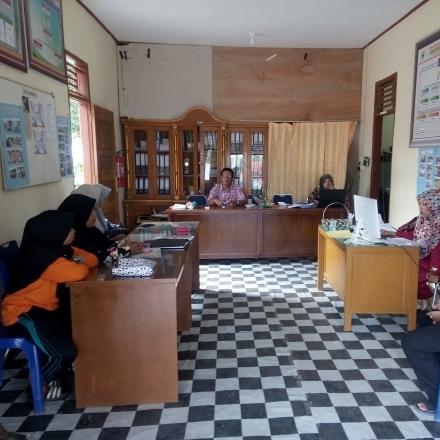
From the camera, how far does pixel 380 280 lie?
3.25 metres

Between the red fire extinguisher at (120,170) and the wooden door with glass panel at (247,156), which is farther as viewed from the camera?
the wooden door with glass panel at (247,156)

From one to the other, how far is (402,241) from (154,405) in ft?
7.69

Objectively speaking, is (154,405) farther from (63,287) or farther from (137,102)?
(137,102)

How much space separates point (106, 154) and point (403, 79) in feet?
13.0

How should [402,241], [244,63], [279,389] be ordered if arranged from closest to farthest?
[279,389] < [402,241] < [244,63]

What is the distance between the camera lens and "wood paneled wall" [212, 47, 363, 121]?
6.27 m

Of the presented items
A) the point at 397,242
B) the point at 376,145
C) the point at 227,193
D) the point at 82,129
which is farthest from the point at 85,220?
the point at 376,145

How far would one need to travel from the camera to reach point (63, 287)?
2398mm

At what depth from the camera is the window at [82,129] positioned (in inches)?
183

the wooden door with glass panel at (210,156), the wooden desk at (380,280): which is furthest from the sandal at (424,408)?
the wooden door with glass panel at (210,156)

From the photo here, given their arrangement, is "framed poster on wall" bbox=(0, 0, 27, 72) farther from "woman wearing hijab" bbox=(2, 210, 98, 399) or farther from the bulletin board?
"woman wearing hijab" bbox=(2, 210, 98, 399)

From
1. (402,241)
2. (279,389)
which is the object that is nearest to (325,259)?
(402,241)

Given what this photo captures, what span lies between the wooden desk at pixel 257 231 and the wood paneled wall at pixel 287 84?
2.00m

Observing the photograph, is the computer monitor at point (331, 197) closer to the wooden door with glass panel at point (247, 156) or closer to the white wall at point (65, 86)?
the wooden door with glass panel at point (247, 156)
